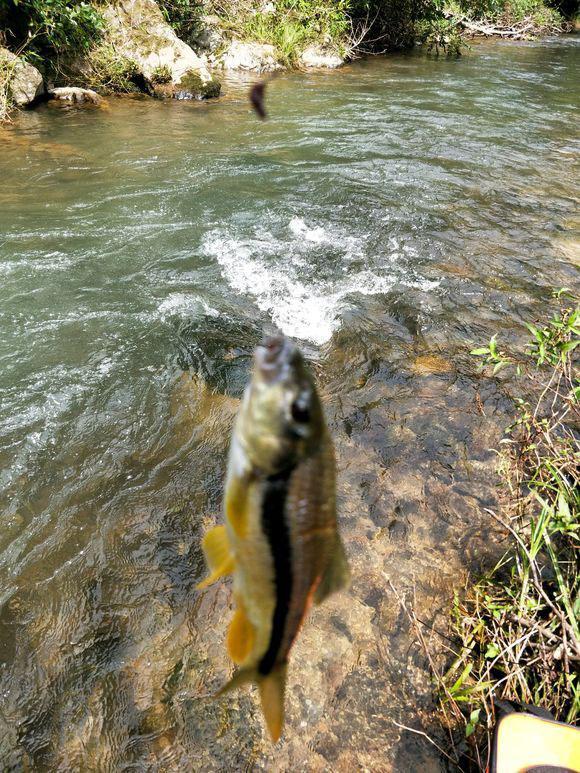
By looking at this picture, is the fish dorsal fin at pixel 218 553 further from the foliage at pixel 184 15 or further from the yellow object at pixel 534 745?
the foliage at pixel 184 15

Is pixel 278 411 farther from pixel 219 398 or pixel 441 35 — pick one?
pixel 441 35

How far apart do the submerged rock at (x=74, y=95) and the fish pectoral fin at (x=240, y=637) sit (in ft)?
44.2

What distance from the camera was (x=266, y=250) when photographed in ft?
20.6

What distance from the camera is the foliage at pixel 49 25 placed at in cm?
1091

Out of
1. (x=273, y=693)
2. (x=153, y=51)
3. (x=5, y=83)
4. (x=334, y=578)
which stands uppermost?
(x=153, y=51)

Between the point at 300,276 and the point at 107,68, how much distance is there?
10.4m

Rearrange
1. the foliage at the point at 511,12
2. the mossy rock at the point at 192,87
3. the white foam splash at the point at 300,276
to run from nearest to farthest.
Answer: the white foam splash at the point at 300,276 < the mossy rock at the point at 192,87 < the foliage at the point at 511,12

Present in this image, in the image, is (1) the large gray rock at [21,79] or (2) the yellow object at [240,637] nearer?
(2) the yellow object at [240,637]

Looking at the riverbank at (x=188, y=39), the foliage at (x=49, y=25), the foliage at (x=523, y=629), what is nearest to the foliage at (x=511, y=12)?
the riverbank at (x=188, y=39)

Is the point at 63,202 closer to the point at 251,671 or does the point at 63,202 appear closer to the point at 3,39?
the point at 3,39

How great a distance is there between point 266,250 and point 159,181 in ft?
9.73

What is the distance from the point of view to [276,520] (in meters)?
1.06

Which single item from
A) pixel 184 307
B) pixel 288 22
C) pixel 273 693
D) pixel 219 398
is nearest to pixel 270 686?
pixel 273 693

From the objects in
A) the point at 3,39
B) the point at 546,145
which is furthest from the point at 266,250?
the point at 3,39
